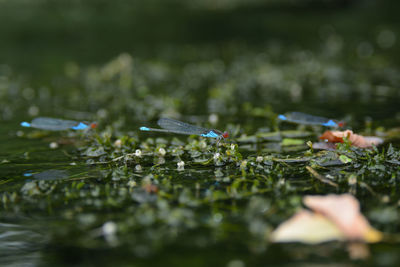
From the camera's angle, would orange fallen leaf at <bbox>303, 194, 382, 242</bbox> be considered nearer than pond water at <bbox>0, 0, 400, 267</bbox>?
Yes

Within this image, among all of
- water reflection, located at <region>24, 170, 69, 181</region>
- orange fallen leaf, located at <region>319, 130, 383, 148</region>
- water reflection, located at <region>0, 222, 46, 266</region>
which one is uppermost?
orange fallen leaf, located at <region>319, 130, 383, 148</region>

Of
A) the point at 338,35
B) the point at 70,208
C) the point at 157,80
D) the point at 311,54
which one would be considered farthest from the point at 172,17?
the point at 70,208

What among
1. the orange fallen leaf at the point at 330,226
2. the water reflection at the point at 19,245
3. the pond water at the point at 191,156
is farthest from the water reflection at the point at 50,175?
the orange fallen leaf at the point at 330,226

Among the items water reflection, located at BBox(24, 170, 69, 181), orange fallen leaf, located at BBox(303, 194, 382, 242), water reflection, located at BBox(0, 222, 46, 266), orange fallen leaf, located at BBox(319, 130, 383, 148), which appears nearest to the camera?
orange fallen leaf, located at BBox(303, 194, 382, 242)

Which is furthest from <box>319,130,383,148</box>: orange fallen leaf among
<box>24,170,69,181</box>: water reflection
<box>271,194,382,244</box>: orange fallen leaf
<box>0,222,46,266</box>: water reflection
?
<box>0,222,46,266</box>: water reflection

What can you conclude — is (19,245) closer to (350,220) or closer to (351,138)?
(350,220)

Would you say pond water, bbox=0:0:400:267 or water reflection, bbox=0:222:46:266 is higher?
pond water, bbox=0:0:400:267

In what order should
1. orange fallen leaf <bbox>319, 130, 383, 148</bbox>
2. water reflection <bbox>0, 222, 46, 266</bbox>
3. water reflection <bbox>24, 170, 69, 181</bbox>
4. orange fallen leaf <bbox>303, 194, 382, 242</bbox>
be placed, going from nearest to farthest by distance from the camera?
orange fallen leaf <bbox>303, 194, 382, 242</bbox>, water reflection <bbox>0, 222, 46, 266</bbox>, water reflection <bbox>24, 170, 69, 181</bbox>, orange fallen leaf <bbox>319, 130, 383, 148</bbox>

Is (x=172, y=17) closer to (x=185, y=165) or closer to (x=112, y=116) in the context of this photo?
(x=112, y=116)

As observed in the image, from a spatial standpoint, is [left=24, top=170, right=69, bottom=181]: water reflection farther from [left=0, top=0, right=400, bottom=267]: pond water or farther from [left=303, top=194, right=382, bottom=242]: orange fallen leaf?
[left=303, top=194, right=382, bottom=242]: orange fallen leaf

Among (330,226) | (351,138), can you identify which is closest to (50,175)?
(330,226)
